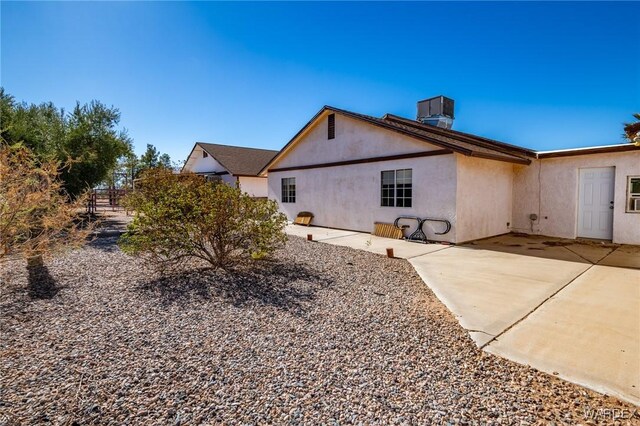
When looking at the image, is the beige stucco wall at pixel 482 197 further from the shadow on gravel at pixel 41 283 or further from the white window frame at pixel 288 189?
the shadow on gravel at pixel 41 283

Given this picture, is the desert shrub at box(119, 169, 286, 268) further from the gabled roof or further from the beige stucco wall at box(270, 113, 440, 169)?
the beige stucco wall at box(270, 113, 440, 169)

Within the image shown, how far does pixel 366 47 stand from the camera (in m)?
12.0

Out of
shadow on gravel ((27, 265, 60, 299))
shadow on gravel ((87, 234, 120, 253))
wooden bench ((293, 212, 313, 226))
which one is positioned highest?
wooden bench ((293, 212, 313, 226))

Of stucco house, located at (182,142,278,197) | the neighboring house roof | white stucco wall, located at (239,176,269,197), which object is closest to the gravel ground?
the neighboring house roof

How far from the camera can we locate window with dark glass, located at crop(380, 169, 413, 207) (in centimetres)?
1071

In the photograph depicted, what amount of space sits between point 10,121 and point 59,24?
24.3 feet

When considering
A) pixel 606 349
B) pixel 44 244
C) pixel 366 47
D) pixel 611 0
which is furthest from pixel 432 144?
pixel 44 244

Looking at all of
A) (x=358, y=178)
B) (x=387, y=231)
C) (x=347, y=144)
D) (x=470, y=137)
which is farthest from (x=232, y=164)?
(x=470, y=137)

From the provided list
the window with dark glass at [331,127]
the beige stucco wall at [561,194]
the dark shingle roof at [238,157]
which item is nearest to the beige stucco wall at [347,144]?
the window with dark glass at [331,127]

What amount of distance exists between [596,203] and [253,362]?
39.5 feet

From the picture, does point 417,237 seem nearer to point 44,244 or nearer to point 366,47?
point 366,47

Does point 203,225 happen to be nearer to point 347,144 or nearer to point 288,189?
point 347,144

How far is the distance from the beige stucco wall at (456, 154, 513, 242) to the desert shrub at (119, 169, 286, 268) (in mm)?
6219

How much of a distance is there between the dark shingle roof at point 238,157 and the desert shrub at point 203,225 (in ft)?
55.5
